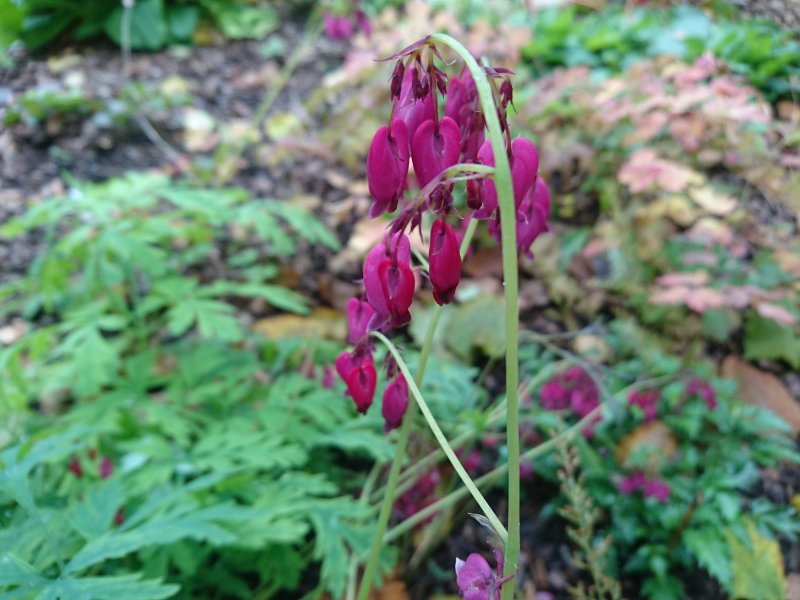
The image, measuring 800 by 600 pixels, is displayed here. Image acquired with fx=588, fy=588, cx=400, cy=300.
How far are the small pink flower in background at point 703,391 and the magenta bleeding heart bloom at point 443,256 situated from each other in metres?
1.46

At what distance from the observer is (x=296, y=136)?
4109 mm

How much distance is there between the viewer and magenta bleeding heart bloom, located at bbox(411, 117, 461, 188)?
2.72 ft

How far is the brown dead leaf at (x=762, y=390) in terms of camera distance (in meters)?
2.19

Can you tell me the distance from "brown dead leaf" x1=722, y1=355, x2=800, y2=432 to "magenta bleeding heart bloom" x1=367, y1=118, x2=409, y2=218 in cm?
196

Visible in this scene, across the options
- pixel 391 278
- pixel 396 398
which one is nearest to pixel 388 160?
pixel 391 278

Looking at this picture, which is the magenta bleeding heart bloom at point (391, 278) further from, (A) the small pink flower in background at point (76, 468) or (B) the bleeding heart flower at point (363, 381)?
(A) the small pink flower in background at point (76, 468)

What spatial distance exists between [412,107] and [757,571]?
1.54 metres

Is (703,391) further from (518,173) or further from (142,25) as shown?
(142,25)

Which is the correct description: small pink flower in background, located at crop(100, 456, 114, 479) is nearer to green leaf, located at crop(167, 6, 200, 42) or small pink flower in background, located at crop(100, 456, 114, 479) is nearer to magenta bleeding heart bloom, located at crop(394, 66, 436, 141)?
magenta bleeding heart bloom, located at crop(394, 66, 436, 141)

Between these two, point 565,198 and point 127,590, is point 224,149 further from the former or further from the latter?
point 127,590

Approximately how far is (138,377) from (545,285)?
5.99 ft

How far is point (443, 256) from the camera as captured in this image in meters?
0.78

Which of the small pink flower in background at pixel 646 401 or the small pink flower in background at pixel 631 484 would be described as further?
the small pink flower in background at pixel 646 401

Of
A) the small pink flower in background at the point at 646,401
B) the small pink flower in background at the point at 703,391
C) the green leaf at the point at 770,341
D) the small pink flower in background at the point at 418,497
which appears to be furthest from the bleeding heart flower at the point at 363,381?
the green leaf at the point at 770,341
